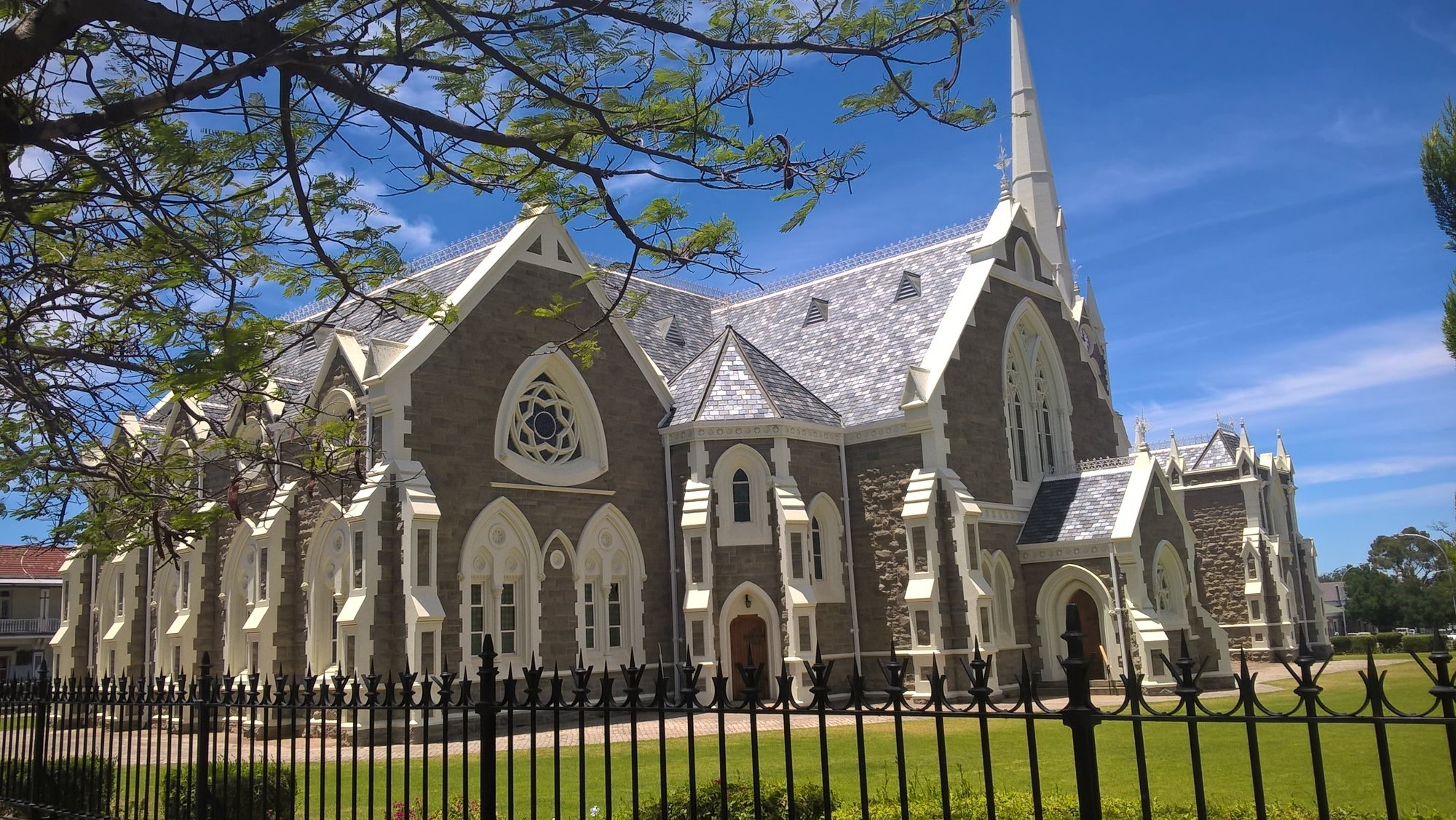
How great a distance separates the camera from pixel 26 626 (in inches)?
2114

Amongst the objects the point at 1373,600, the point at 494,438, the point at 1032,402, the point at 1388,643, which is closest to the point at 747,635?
the point at 494,438

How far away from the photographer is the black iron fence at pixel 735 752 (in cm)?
457

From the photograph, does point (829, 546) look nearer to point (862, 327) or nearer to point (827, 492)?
point (827, 492)

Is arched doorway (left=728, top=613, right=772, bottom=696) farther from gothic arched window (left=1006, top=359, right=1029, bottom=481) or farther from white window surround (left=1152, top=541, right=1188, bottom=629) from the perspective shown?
white window surround (left=1152, top=541, right=1188, bottom=629)

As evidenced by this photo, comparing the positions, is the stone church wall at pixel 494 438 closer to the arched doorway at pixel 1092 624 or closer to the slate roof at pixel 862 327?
the slate roof at pixel 862 327

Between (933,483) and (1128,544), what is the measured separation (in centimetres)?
498

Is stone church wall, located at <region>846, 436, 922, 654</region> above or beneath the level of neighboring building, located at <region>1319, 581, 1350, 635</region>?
above

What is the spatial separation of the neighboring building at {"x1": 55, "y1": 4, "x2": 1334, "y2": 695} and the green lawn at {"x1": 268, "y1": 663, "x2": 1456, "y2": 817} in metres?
4.63

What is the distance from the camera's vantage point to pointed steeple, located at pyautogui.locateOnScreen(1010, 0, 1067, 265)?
157 feet

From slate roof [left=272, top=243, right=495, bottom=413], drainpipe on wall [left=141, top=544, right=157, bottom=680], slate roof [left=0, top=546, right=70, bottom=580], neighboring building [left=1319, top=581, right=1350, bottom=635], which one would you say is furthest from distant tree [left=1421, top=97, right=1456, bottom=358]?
neighboring building [left=1319, top=581, right=1350, bottom=635]

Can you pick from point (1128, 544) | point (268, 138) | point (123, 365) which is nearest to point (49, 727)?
point (123, 365)

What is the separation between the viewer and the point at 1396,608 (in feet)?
272

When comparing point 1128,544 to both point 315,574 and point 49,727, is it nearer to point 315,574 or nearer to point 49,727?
point 315,574

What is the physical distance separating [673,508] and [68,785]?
53.8 ft
